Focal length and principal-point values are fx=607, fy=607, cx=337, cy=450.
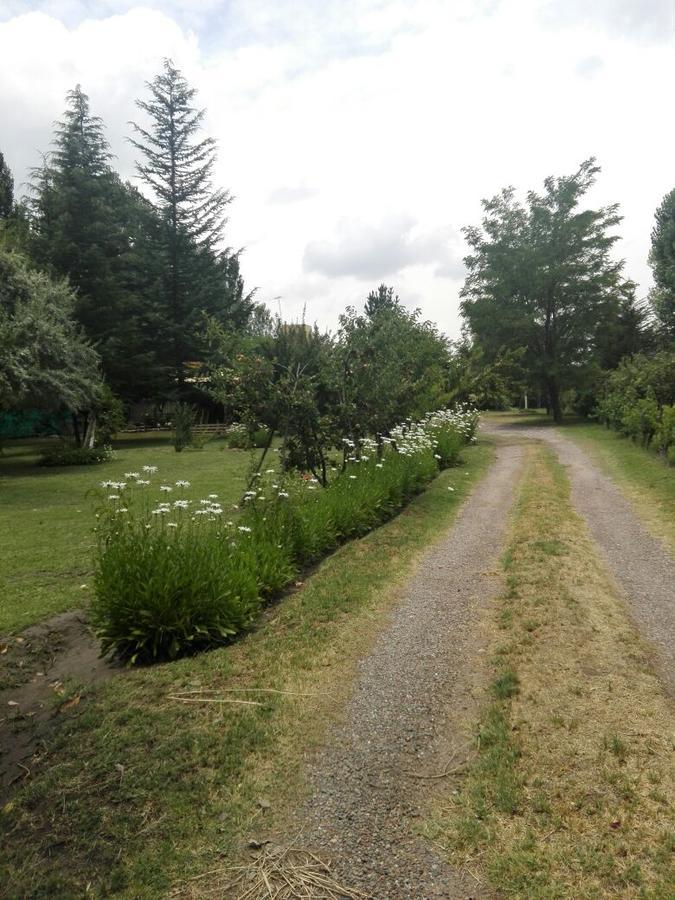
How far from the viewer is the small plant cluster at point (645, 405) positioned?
1298 centimetres

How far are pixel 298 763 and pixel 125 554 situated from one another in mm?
2231

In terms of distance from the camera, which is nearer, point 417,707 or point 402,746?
point 402,746

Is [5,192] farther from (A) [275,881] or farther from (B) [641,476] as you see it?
(A) [275,881]

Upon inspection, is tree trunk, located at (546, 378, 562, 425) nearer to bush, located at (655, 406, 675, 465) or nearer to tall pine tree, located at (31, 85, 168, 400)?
bush, located at (655, 406, 675, 465)

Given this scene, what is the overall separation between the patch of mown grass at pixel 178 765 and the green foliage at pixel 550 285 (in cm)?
2343

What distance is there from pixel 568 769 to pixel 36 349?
15.1m

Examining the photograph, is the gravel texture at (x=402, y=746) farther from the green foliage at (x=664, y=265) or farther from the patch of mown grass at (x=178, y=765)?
the green foliage at (x=664, y=265)

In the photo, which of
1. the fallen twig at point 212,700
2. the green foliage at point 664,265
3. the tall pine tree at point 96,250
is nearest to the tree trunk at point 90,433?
the tall pine tree at point 96,250

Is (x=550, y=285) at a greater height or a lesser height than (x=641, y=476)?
greater

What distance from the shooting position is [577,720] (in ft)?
10.4

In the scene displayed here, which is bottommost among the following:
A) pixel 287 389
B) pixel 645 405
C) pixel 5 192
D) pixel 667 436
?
pixel 667 436

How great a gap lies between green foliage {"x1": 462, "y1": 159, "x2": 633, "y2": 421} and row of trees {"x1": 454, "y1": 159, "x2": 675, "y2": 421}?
0.04 m

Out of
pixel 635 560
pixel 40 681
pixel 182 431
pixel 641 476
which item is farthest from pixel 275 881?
pixel 182 431

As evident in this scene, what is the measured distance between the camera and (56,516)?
9445 mm
